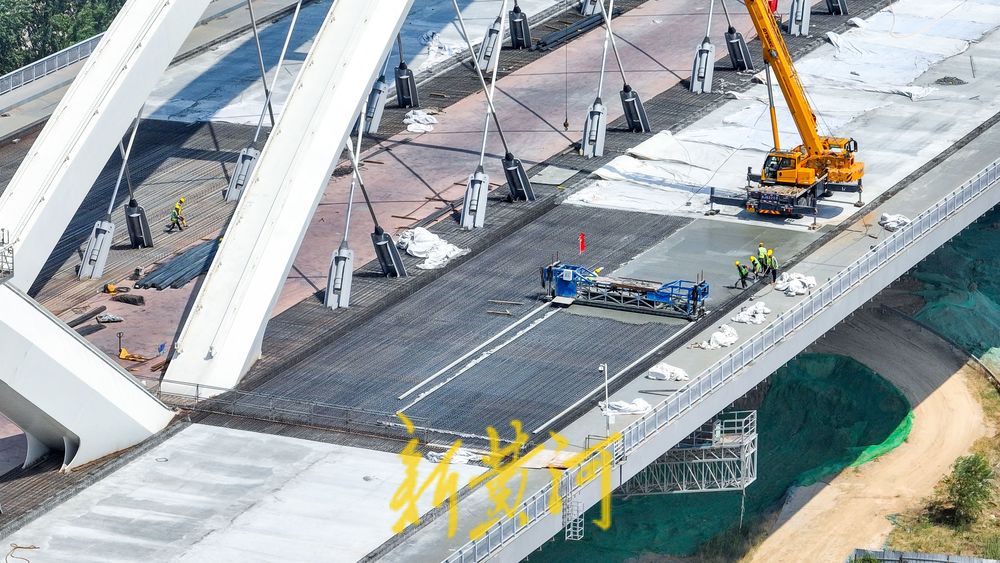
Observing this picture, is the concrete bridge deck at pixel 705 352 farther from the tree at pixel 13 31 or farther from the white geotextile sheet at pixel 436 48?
the tree at pixel 13 31

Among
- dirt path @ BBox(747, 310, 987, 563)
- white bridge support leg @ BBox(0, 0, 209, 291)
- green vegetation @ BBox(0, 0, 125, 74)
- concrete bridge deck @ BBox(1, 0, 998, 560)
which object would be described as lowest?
dirt path @ BBox(747, 310, 987, 563)

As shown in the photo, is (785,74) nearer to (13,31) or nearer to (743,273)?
(743,273)

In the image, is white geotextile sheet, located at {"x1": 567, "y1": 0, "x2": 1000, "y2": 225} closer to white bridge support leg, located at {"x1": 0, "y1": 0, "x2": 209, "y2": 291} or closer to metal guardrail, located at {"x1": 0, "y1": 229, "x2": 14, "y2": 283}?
white bridge support leg, located at {"x1": 0, "y1": 0, "x2": 209, "y2": 291}

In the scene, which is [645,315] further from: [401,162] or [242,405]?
[401,162]

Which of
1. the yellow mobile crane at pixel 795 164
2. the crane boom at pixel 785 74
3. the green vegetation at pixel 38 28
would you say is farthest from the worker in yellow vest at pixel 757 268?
the green vegetation at pixel 38 28

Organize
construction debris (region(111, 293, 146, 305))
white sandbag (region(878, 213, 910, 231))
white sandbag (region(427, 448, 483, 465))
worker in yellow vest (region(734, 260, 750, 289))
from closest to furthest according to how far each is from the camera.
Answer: white sandbag (region(427, 448, 483, 465)) < worker in yellow vest (region(734, 260, 750, 289)) < construction debris (region(111, 293, 146, 305)) < white sandbag (region(878, 213, 910, 231))

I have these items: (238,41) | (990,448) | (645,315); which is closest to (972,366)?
(990,448)

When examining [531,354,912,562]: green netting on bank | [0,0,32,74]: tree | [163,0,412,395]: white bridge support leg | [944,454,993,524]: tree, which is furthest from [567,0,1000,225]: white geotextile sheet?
[0,0,32,74]: tree

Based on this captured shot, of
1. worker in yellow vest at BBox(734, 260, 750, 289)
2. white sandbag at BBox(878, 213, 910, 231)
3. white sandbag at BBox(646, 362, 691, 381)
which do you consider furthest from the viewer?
white sandbag at BBox(878, 213, 910, 231)
